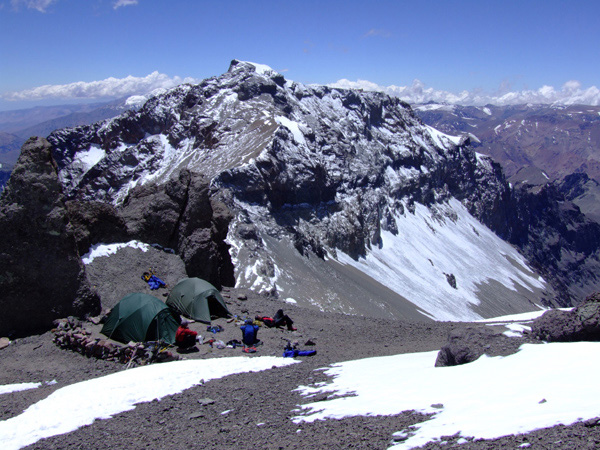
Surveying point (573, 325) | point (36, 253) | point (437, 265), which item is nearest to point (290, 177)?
point (437, 265)

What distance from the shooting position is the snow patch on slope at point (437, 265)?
109 meters

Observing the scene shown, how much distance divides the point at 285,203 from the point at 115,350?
8642cm

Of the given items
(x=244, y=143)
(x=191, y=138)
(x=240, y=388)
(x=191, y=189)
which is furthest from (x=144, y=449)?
(x=191, y=138)

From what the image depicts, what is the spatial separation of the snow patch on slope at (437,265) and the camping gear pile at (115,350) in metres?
78.8

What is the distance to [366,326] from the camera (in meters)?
26.2

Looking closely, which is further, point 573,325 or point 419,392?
point 573,325

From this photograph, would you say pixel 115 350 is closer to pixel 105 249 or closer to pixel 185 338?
pixel 185 338

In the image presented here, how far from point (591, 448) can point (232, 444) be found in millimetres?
7181

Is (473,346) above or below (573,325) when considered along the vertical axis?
below

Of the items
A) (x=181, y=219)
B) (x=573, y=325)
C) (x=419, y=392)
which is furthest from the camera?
(x=181, y=219)

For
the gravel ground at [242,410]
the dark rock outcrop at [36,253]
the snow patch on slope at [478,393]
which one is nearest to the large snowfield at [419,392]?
the snow patch on slope at [478,393]

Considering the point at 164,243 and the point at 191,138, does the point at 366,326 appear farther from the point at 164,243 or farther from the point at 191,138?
the point at 191,138

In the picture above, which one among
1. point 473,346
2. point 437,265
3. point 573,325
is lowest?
point 437,265

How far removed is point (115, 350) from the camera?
18.4m
